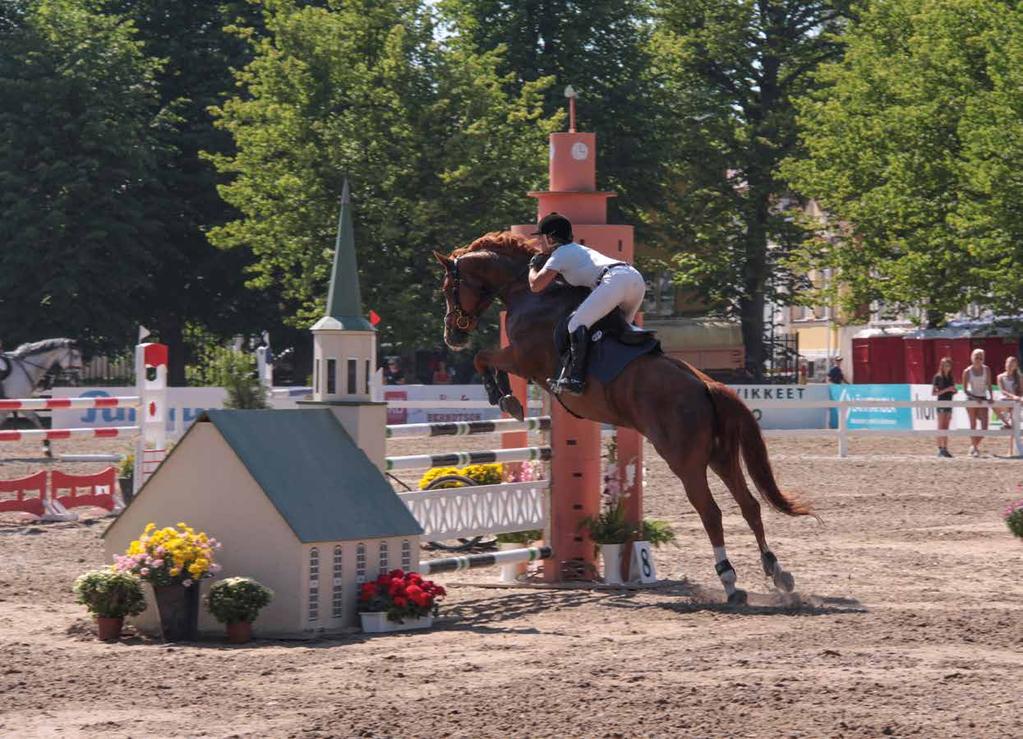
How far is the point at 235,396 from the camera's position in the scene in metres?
13.4

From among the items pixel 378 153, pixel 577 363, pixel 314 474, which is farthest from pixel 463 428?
pixel 378 153

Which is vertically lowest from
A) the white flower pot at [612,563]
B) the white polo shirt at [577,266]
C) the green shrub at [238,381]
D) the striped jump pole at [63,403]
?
the white flower pot at [612,563]

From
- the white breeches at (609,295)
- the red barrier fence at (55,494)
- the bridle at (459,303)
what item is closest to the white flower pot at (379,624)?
the white breeches at (609,295)

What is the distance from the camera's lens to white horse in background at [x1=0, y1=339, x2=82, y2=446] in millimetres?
28672

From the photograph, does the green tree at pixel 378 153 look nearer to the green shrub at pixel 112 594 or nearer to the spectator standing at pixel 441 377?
the spectator standing at pixel 441 377

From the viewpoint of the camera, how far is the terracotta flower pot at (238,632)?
32.8 feet

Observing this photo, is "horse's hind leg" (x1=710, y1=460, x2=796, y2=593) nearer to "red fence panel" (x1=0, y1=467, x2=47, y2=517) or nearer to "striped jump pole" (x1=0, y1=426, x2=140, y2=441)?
"striped jump pole" (x1=0, y1=426, x2=140, y2=441)

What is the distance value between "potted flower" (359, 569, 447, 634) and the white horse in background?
62.7ft

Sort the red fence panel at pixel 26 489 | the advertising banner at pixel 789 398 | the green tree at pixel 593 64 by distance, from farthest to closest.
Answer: the green tree at pixel 593 64, the advertising banner at pixel 789 398, the red fence panel at pixel 26 489

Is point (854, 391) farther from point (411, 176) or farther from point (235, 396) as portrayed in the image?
point (235, 396)

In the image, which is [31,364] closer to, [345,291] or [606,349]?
[345,291]

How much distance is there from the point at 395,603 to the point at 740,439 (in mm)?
2689

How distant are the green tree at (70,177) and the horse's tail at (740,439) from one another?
33352 mm

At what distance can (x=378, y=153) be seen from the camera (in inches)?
1711
